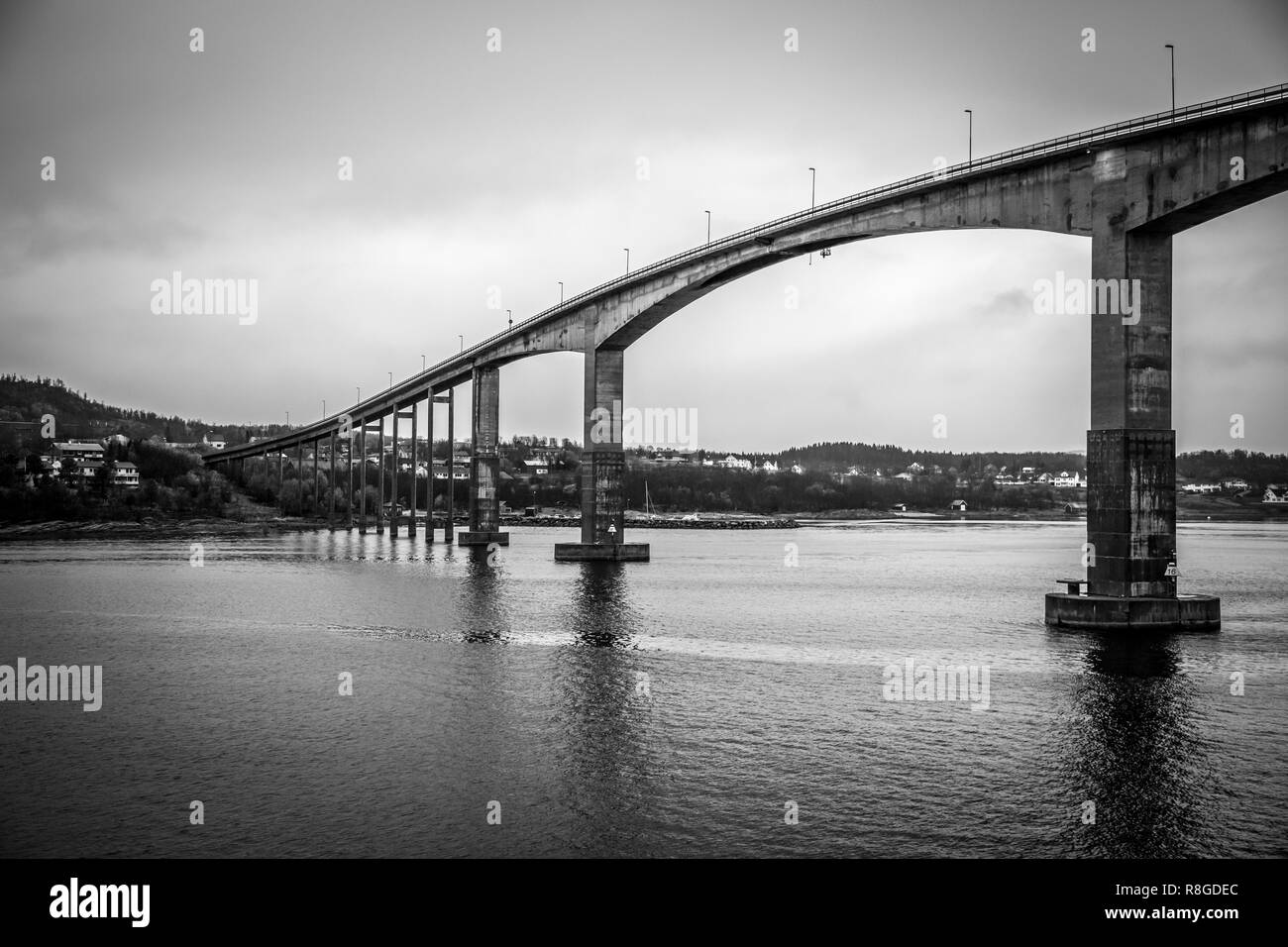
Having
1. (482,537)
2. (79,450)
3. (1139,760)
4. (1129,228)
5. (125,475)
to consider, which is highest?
(1129,228)

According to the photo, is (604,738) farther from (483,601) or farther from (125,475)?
(125,475)

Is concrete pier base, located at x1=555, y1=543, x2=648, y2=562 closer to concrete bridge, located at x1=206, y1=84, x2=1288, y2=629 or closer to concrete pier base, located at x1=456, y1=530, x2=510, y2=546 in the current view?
concrete pier base, located at x1=456, y1=530, x2=510, y2=546

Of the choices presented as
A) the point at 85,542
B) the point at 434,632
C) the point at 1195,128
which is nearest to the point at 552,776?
the point at 434,632

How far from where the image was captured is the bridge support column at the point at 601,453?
59.9 m

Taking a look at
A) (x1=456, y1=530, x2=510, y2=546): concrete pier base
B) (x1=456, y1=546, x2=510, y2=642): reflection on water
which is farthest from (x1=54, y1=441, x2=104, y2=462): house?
(x1=456, y1=546, x2=510, y2=642): reflection on water

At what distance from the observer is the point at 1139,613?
96.9 ft

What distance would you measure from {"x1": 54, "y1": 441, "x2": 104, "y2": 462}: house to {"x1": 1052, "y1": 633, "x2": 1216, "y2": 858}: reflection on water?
155194 millimetres

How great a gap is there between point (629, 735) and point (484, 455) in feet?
202

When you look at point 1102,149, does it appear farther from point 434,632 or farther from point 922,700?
point 434,632

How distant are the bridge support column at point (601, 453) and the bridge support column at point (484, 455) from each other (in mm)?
18330

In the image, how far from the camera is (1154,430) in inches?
1153

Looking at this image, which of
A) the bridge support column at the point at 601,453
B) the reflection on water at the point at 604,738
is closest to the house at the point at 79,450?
the bridge support column at the point at 601,453

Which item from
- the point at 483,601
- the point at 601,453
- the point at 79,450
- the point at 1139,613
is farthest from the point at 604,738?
the point at 79,450
